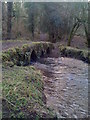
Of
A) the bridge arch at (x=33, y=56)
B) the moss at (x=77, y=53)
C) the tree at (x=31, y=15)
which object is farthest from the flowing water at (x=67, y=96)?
the tree at (x=31, y=15)

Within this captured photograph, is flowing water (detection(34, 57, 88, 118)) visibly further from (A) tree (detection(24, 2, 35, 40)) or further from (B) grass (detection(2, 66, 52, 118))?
(A) tree (detection(24, 2, 35, 40))

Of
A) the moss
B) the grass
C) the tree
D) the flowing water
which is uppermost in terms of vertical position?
the tree

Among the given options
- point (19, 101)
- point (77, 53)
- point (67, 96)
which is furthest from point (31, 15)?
point (19, 101)

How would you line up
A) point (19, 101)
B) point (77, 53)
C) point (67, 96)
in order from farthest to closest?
point (77, 53)
point (67, 96)
point (19, 101)

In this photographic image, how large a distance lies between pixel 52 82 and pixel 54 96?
1.68 m

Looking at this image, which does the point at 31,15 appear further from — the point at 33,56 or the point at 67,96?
the point at 67,96

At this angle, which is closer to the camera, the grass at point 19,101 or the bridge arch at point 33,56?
the grass at point 19,101

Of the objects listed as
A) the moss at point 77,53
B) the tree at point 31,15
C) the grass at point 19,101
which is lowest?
the moss at point 77,53

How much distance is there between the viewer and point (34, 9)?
73.5 ft

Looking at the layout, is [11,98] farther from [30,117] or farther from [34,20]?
[34,20]

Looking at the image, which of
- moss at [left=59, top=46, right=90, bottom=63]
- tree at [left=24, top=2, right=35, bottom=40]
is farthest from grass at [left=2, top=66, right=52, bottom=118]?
tree at [left=24, top=2, right=35, bottom=40]

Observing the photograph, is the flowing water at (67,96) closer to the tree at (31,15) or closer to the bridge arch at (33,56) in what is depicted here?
the bridge arch at (33,56)

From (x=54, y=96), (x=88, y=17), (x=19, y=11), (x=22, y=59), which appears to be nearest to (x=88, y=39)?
(x=88, y=17)

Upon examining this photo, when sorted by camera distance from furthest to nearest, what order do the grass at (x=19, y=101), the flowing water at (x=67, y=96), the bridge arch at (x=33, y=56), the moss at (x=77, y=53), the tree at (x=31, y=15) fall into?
the tree at (x=31, y=15) < the moss at (x=77, y=53) < the bridge arch at (x=33, y=56) < the flowing water at (x=67, y=96) < the grass at (x=19, y=101)
